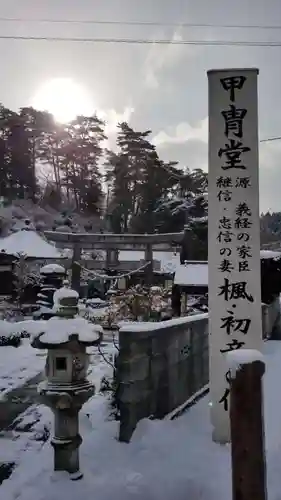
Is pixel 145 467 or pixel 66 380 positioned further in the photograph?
pixel 145 467

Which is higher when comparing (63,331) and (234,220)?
(234,220)

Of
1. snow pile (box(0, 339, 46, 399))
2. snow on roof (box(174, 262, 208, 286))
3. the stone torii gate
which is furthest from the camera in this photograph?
the stone torii gate

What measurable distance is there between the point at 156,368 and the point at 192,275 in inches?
429

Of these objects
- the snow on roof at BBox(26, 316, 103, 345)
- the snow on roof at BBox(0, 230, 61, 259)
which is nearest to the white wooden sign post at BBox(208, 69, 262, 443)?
the snow on roof at BBox(26, 316, 103, 345)

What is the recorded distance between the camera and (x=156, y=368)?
561 cm

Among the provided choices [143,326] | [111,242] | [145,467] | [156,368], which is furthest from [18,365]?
[111,242]

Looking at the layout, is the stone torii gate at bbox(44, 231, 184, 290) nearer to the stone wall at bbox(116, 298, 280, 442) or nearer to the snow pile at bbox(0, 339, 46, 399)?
the snow pile at bbox(0, 339, 46, 399)

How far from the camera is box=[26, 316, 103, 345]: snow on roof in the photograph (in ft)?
13.9

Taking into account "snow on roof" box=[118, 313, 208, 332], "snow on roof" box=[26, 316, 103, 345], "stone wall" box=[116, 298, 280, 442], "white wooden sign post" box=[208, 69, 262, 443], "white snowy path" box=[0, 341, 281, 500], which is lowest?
"white snowy path" box=[0, 341, 281, 500]

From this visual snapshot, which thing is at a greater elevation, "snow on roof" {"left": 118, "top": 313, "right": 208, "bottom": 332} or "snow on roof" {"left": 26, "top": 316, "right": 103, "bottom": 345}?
"snow on roof" {"left": 26, "top": 316, "right": 103, "bottom": 345}

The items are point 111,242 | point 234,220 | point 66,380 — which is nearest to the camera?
point 66,380

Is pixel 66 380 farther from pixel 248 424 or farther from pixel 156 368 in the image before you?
pixel 248 424

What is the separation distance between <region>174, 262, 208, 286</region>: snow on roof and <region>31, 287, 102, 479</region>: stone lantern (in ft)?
38.6

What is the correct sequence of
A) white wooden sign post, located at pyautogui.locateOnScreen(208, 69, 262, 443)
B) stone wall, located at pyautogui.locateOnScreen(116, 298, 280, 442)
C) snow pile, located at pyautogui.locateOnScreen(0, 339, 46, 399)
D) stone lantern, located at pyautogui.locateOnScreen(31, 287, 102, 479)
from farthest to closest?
1. snow pile, located at pyautogui.locateOnScreen(0, 339, 46, 399)
2. white wooden sign post, located at pyautogui.locateOnScreen(208, 69, 262, 443)
3. stone wall, located at pyautogui.locateOnScreen(116, 298, 280, 442)
4. stone lantern, located at pyautogui.locateOnScreen(31, 287, 102, 479)
